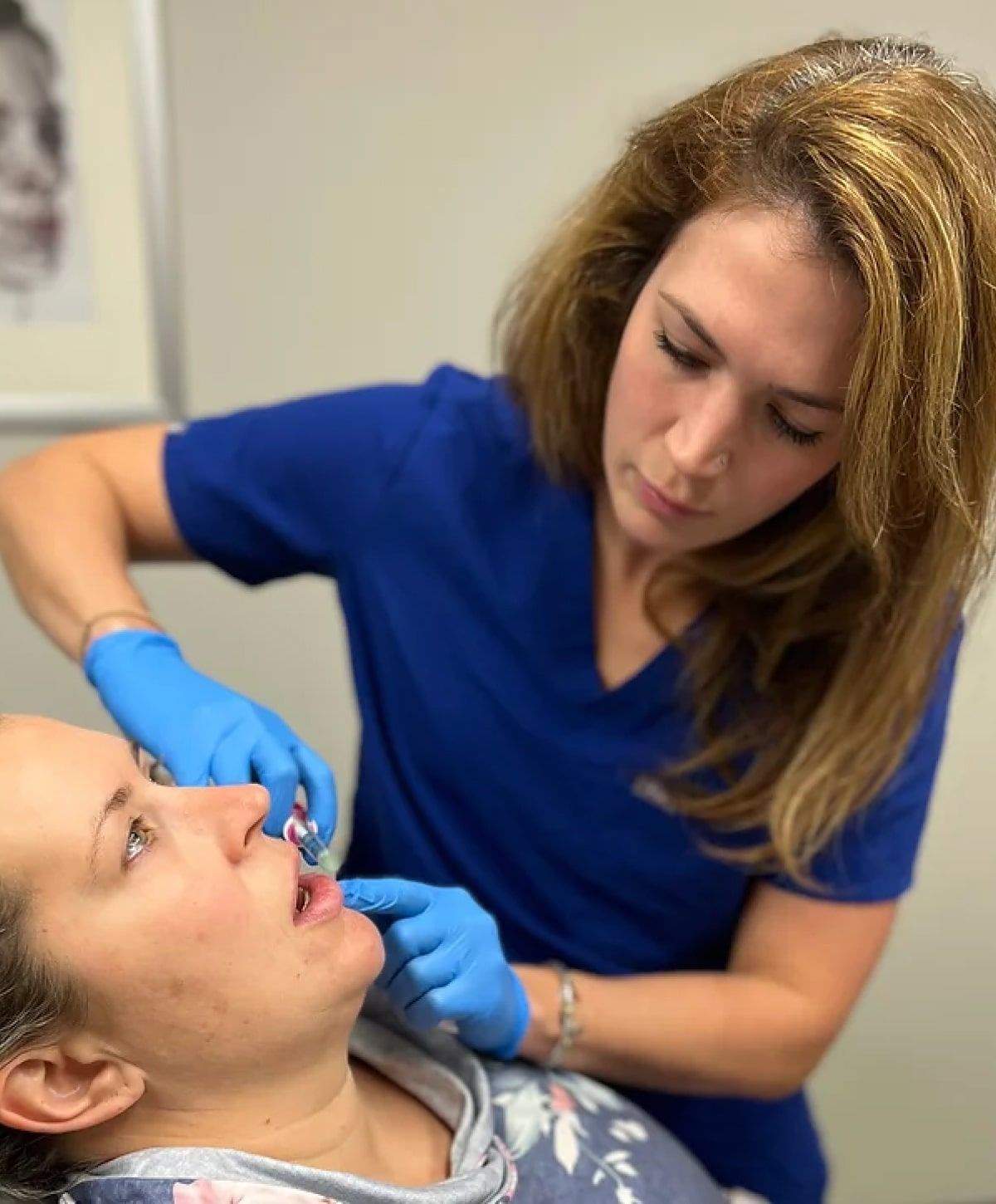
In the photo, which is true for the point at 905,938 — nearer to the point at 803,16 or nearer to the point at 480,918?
the point at 480,918

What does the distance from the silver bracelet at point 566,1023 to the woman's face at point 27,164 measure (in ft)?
3.51

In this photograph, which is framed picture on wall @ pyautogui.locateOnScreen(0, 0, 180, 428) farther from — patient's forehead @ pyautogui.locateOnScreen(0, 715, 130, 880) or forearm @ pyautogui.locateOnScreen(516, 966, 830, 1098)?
forearm @ pyautogui.locateOnScreen(516, 966, 830, 1098)

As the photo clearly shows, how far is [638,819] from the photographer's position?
924mm

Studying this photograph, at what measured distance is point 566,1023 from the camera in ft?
2.96

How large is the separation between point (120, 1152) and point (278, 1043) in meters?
0.13

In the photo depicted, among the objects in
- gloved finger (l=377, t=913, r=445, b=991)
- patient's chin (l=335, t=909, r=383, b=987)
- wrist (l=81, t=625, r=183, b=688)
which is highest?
wrist (l=81, t=625, r=183, b=688)

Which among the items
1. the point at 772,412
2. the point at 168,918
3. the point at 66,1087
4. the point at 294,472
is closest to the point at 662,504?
the point at 772,412

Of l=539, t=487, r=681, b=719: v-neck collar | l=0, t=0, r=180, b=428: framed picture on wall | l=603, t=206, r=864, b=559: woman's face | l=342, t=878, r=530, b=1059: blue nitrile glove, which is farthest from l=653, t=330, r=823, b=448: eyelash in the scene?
l=0, t=0, r=180, b=428: framed picture on wall

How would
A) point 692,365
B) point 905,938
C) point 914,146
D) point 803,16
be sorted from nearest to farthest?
1. point 914,146
2. point 692,365
3. point 803,16
4. point 905,938

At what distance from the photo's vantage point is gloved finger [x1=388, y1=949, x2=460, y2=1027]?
80 cm

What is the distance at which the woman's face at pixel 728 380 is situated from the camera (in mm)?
701

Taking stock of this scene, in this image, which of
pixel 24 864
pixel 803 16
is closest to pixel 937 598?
pixel 24 864

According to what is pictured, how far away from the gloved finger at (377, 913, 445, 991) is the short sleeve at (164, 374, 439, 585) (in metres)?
0.34

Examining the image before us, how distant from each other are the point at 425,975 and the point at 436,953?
0.7 inches
